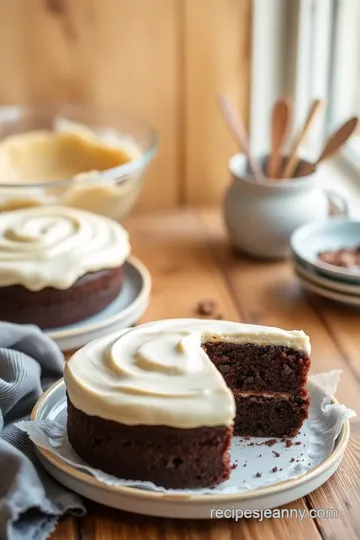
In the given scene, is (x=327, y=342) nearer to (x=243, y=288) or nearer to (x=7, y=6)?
(x=243, y=288)

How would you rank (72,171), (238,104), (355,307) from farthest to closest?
(238,104) → (72,171) → (355,307)

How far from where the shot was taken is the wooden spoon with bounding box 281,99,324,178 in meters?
1.49

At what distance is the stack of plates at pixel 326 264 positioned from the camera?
4.29 feet

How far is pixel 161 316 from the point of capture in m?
1.34

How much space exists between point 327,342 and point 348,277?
0.36 feet

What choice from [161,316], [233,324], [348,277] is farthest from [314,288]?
[233,324]

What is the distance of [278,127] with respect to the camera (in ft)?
5.08

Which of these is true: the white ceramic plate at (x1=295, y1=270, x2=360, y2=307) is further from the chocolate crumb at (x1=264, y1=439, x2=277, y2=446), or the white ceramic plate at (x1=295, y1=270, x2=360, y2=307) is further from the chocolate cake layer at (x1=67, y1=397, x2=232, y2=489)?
the chocolate cake layer at (x1=67, y1=397, x2=232, y2=489)

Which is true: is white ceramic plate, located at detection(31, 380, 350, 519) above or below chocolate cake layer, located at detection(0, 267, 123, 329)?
above

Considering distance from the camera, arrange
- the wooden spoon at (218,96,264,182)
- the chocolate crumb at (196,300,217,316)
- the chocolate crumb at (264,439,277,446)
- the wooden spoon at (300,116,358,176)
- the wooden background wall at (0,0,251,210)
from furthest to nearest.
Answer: the wooden background wall at (0,0,251,210), the wooden spoon at (218,96,264,182), the wooden spoon at (300,116,358,176), the chocolate crumb at (196,300,217,316), the chocolate crumb at (264,439,277,446)

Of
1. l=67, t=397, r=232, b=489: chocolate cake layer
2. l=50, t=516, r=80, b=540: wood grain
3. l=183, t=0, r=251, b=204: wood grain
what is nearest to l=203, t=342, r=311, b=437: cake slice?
l=67, t=397, r=232, b=489: chocolate cake layer

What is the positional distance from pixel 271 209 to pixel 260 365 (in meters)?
0.52

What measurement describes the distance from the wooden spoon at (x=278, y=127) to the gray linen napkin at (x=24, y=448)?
604mm

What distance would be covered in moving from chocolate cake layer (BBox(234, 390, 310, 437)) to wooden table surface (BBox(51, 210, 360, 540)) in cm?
7
